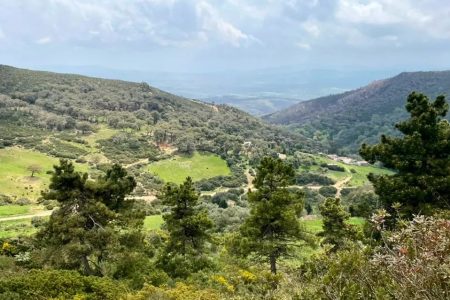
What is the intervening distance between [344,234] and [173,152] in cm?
8372

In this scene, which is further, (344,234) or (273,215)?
(344,234)

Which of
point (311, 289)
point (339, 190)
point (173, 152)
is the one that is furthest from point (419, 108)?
point (173, 152)

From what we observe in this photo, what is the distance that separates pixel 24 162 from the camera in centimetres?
8281

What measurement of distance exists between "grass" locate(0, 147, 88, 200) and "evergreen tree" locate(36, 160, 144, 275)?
47846 millimetres

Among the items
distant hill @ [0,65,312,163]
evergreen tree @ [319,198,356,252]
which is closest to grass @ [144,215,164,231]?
evergreen tree @ [319,198,356,252]

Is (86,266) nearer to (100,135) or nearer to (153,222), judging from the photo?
(153,222)

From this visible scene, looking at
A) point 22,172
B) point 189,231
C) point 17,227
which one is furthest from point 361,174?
point 189,231

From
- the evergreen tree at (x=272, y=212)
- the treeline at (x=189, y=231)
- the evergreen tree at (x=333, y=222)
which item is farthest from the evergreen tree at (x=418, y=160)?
the evergreen tree at (x=333, y=222)

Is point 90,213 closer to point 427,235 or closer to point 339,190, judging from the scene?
point 427,235

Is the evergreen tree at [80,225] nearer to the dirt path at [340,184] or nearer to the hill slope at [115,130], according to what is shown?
the hill slope at [115,130]

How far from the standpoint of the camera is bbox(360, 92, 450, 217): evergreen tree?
1947 cm

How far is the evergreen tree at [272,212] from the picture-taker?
2241 cm

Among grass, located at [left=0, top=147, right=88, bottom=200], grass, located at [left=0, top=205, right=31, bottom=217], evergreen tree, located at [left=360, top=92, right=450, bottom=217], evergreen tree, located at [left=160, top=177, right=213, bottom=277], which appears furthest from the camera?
grass, located at [left=0, top=147, right=88, bottom=200]

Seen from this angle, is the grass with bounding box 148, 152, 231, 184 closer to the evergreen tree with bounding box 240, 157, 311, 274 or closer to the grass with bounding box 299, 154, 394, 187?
the grass with bounding box 299, 154, 394, 187
